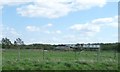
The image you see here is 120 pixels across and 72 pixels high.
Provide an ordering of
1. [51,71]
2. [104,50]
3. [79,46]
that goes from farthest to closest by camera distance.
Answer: [104,50]
[79,46]
[51,71]

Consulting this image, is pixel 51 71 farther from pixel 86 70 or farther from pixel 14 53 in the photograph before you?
pixel 14 53

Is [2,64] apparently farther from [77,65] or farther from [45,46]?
[45,46]

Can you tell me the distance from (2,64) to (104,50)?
14.8m

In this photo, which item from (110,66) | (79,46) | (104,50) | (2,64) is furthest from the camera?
(104,50)

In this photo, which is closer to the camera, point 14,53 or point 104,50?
point 104,50

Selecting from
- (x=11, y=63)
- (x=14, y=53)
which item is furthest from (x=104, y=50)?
(x=11, y=63)

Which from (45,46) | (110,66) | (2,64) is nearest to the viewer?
(2,64)

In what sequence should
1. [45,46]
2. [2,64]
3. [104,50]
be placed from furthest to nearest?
[104,50], [45,46], [2,64]

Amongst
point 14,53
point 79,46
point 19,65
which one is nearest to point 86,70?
point 19,65

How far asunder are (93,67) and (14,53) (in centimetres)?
1575

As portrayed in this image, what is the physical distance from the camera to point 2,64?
56.4 ft

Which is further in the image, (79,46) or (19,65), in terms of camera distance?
(79,46)

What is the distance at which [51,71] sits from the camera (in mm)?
16125

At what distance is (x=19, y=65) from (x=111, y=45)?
12.9 metres
